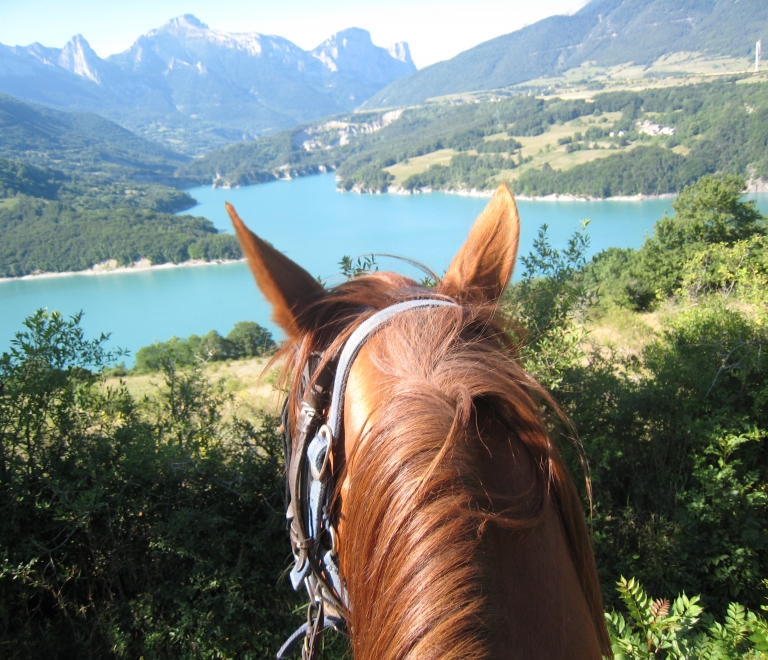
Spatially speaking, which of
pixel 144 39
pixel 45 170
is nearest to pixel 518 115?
pixel 45 170

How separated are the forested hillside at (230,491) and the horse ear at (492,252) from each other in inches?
73.0

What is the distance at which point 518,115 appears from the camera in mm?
64375

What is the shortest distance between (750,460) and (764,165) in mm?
30379

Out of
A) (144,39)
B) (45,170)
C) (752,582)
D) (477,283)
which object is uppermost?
(144,39)

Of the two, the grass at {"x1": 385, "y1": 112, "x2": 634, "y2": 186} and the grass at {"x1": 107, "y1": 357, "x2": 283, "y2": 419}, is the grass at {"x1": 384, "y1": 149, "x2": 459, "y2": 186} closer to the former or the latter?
the grass at {"x1": 385, "y1": 112, "x2": 634, "y2": 186}

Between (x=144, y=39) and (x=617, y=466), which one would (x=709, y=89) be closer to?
(x=617, y=466)

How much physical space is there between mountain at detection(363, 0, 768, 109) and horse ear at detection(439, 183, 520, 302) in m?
104

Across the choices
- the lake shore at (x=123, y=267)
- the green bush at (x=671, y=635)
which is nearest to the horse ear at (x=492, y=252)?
the green bush at (x=671, y=635)

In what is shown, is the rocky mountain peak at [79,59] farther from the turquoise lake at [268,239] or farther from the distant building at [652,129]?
the distant building at [652,129]

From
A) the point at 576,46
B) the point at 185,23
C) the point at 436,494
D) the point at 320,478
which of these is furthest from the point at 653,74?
the point at 185,23

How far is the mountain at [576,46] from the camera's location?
97.3 metres

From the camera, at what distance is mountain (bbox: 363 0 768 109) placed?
97.3m

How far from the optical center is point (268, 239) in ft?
69.2

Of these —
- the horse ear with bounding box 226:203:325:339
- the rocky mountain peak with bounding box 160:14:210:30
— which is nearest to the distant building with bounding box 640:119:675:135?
the horse ear with bounding box 226:203:325:339
